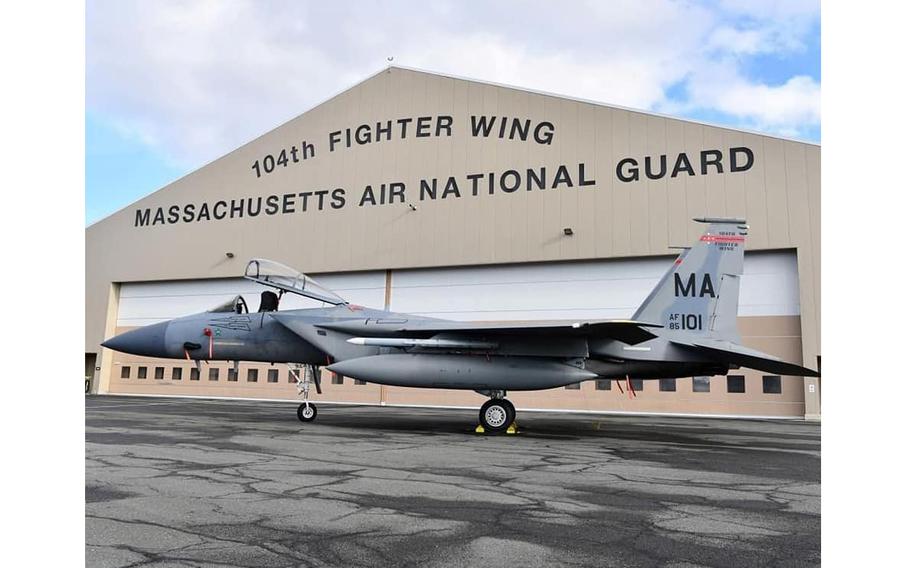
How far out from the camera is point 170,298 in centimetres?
2631

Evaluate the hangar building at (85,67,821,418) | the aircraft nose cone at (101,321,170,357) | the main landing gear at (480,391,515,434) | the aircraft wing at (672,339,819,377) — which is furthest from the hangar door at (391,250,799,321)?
the aircraft nose cone at (101,321,170,357)

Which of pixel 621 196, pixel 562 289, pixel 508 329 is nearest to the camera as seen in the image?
pixel 508 329

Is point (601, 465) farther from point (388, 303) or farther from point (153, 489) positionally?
point (388, 303)

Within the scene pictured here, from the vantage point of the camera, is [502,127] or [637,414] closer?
[637,414]

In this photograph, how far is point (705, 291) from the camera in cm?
1160

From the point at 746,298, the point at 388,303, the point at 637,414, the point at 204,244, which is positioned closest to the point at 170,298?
the point at 204,244

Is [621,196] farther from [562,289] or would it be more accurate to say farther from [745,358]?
[745,358]

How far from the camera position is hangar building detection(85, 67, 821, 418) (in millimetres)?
18703

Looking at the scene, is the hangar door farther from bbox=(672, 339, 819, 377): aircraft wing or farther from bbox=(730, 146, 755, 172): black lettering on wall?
bbox=(672, 339, 819, 377): aircraft wing

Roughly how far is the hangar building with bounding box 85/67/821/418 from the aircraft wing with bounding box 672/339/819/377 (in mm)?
8365

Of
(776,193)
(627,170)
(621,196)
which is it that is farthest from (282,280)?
(776,193)

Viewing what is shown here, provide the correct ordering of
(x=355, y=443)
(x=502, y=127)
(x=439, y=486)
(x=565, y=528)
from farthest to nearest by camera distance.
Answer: (x=502, y=127), (x=355, y=443), (x=439, y=486), (x=565, y=528)

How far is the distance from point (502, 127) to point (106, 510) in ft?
64.5

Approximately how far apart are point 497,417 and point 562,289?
33.4ft
